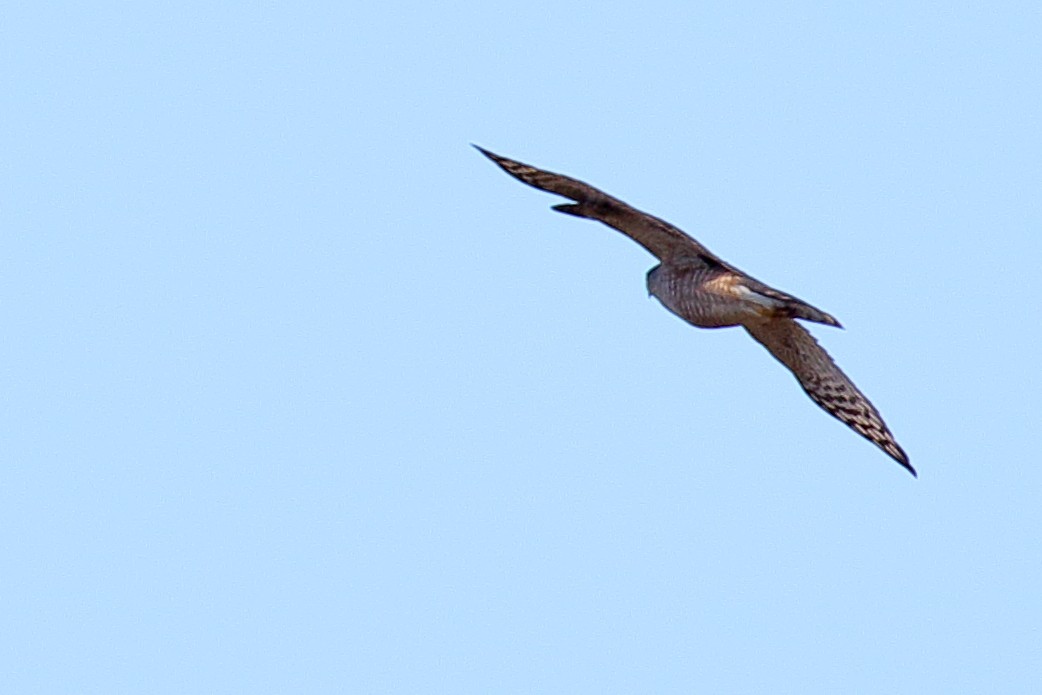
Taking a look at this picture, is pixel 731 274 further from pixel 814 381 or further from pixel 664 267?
pixel 814 381

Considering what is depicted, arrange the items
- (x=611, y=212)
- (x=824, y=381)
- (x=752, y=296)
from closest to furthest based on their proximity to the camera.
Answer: (x=611, y=212) < (x=752, y=296) < (x=824, y=381)

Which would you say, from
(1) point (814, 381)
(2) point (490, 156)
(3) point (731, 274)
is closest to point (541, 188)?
(2) point (490, 156)

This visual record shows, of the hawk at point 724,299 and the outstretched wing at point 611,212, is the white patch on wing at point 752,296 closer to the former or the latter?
the hawk at point 724,299

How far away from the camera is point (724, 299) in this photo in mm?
17578

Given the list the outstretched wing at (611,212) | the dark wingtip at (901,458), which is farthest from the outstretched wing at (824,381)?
the outstretched wing at (611,212)

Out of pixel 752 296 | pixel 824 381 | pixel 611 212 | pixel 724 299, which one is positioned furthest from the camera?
pixel 824 381

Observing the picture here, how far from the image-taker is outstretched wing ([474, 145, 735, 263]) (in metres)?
16.9

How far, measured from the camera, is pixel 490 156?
55.8ft

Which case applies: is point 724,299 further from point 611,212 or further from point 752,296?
point 611,212

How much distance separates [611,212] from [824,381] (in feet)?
9.70

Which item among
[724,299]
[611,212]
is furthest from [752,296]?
[611,212]

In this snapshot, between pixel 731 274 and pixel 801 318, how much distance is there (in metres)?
0.73

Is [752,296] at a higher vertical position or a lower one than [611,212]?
lower

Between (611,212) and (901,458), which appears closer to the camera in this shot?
(611,212)
